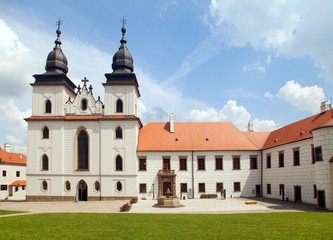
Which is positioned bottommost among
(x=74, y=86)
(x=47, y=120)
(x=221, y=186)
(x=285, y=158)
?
(x=221, y=186)

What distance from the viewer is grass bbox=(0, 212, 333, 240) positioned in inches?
567

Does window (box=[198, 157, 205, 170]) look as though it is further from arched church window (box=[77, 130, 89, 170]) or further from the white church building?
arched church window (box=[77, 130, 89, 170])

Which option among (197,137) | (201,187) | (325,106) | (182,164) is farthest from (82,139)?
(325,106)

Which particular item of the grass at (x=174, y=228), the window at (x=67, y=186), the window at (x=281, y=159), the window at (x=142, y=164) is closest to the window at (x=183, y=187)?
the window at (x=142, y=164)

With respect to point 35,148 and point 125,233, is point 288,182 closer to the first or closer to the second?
point 125,233

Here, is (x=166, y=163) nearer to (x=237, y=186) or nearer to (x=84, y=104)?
(x=237, y=186)

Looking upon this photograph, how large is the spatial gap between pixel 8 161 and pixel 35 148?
19390 mm

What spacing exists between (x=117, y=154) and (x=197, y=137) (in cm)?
1009

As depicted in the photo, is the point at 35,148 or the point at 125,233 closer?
the point at 125,233

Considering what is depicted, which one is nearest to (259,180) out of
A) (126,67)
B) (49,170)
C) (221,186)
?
(221,186)

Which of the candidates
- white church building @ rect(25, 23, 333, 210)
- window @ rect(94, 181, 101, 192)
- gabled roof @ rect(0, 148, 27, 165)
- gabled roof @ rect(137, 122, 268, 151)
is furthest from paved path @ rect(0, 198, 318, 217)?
gabled roof @ rect(0, 148, 27, 165)

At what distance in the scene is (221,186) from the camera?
3991cm

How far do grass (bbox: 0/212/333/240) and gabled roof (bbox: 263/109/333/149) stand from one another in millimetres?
12893

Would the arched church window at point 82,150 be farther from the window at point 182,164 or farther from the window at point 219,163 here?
the window at point 219,163
